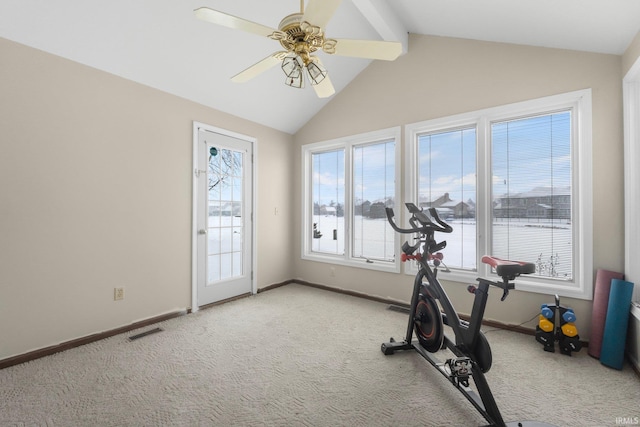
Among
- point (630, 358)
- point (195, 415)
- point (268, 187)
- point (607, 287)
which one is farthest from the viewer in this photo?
point (268, 187)

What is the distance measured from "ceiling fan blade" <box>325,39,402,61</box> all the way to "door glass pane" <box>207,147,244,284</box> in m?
2.43

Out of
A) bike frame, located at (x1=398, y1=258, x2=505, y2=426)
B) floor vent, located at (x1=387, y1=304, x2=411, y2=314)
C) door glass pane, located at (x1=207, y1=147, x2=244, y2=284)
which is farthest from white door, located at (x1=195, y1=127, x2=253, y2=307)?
bike frame, located at (x1=398, y1=258, x2=505, y2=426)

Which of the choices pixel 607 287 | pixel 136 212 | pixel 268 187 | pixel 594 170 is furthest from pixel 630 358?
pixel 136 212

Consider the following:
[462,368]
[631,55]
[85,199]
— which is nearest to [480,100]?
[631,55]

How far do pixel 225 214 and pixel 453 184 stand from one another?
2.97m

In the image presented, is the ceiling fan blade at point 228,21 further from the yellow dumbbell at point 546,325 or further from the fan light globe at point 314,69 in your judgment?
the yellow dumbbell at point 546,325

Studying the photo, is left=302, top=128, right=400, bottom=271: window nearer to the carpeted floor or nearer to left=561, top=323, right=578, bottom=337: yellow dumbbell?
the carpeted floor

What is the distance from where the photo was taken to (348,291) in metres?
Result: 4.08

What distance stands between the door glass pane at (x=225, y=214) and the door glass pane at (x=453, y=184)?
2.51m

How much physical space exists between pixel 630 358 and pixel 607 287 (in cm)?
55

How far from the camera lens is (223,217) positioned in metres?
3.77

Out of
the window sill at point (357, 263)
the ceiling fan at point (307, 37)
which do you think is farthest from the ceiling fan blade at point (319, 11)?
the window sill at point (357, 263)

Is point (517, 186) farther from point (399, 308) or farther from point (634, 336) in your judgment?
point (399, 308)

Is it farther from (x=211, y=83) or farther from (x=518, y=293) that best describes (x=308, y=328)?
(x=211, y=83)
